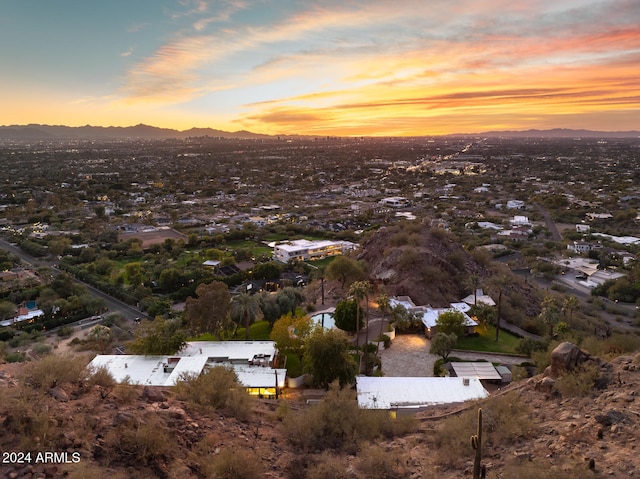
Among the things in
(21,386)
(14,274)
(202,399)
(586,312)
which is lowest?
(586,312)

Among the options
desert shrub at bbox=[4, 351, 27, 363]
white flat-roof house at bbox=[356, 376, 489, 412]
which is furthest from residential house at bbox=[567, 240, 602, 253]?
desert shrub at bbox=[4, 351, 27, 363]

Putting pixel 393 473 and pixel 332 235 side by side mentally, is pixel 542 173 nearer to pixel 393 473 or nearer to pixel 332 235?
pixel 332 235

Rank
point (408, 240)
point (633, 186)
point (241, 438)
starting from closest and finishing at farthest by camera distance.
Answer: point (241, 438) → point (408, 240) → point (633, 186)

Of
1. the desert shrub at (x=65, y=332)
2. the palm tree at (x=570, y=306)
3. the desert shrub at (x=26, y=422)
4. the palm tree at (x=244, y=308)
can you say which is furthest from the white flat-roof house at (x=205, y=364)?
the palm tree at (x=570, y=306)

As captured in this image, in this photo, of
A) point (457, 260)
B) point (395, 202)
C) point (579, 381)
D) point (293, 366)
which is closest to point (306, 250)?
point (457, 260)

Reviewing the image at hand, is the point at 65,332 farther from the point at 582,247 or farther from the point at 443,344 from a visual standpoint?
the point at 582,247

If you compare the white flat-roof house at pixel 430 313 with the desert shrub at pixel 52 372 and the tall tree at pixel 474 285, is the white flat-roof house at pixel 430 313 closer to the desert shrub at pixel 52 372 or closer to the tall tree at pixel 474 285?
the tall tree at pixel 474 285

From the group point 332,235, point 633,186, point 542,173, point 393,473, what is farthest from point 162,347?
point 542,173
